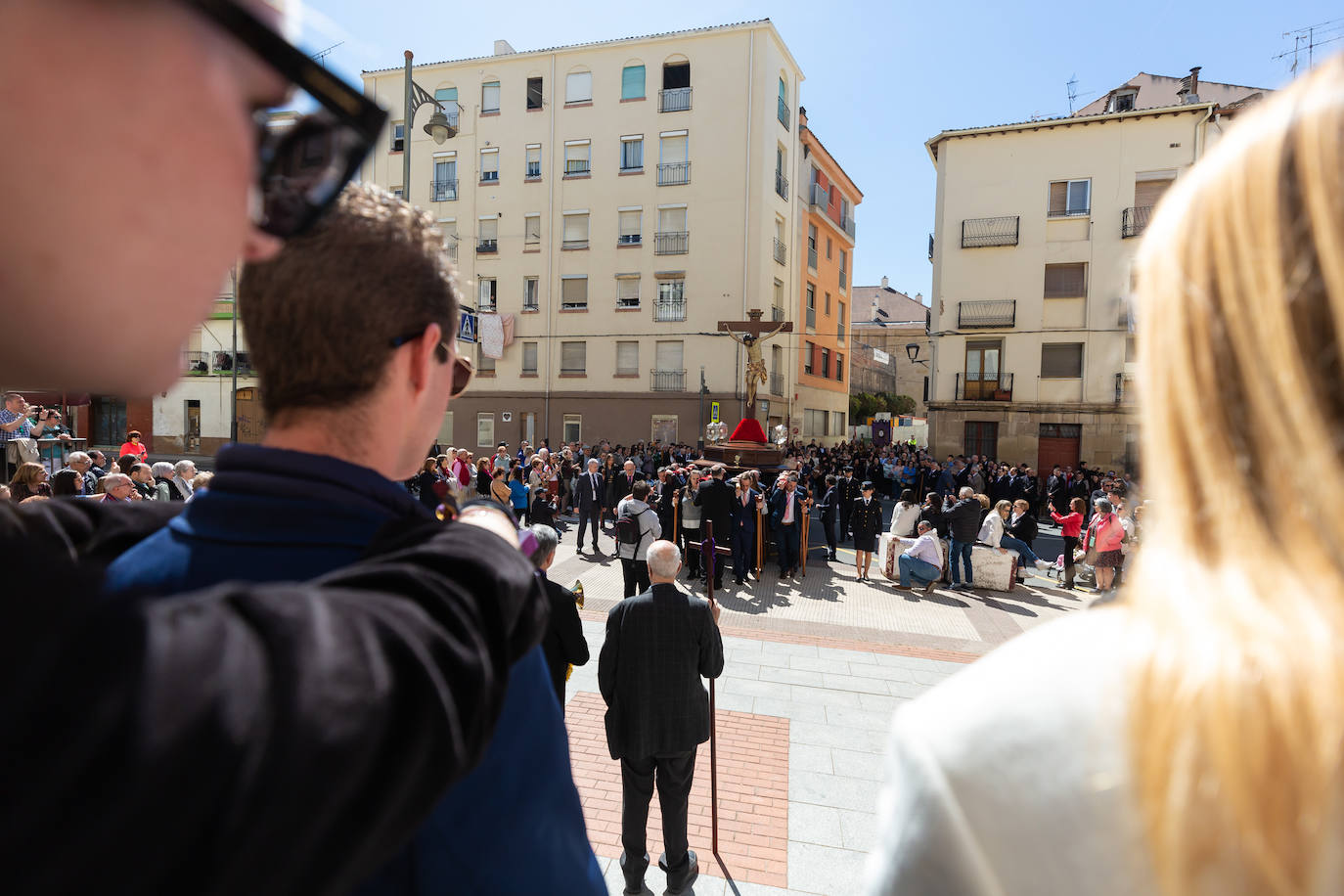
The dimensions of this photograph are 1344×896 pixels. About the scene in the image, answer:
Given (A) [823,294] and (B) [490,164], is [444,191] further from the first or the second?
(A) [823,294]

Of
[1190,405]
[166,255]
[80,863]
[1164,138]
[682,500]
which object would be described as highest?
[1164,138]

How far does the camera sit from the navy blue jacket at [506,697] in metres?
0.82

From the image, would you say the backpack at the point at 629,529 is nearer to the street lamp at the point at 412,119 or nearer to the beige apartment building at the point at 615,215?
the street lamp at the point at 412,119

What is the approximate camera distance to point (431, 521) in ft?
2.76

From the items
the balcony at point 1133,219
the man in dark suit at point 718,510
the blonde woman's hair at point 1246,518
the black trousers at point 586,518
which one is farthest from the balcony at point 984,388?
the blonde woman's hair at point 1246,518

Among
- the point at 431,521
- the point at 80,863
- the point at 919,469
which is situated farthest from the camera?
the point at 919,469

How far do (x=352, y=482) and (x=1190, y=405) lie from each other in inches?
→ 39.7

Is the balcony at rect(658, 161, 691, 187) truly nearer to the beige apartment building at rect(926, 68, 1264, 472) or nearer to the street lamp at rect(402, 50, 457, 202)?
the beige apartment building at rect(926, 68, 1264, 472)

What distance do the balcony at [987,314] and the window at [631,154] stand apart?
1482 cm

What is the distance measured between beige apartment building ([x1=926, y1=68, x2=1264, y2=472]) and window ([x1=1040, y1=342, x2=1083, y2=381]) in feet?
0.12

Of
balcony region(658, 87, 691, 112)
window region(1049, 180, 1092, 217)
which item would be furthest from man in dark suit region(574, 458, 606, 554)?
window region(1049, 180, 1092, 217)

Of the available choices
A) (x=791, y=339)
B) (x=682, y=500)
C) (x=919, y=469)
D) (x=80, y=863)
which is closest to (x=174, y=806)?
(x=80, y=863)

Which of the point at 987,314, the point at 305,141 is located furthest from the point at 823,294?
the point at 305,141

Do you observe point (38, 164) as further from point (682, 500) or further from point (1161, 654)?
point (682, 500)
